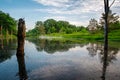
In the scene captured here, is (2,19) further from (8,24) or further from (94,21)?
(94,21)

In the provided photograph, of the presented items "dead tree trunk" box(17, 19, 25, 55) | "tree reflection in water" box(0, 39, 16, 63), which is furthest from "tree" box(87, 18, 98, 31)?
"dead tree trunk" box(17, 19, 25, 55)

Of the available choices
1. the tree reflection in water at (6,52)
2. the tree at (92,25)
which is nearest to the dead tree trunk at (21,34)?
the tree reflection in water at (6,52)

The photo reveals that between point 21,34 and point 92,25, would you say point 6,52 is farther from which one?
point 92,25

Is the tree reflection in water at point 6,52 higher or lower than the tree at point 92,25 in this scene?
lower

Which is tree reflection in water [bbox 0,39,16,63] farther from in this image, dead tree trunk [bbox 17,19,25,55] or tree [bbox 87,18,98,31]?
tree [bbox 87,18,98,31]

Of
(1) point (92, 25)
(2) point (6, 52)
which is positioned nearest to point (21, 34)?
(2) point (6, 52)

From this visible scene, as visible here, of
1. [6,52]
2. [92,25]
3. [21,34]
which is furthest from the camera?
[92,25]

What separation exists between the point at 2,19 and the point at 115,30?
63.1 meters

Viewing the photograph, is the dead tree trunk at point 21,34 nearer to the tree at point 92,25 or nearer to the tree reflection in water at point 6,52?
the tree reflection in water at point 6,52

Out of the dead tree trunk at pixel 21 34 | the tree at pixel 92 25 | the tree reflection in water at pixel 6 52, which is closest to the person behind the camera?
the tree reflection in water at pixel 6 52

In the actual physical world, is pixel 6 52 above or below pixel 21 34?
below

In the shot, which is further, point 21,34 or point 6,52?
point 6,52

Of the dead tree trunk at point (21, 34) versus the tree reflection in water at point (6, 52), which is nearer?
the tree reflection in water at point (6, 52)

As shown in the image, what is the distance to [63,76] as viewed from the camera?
37.0ft
